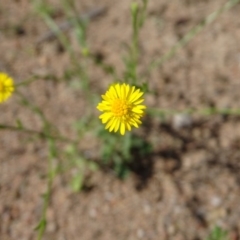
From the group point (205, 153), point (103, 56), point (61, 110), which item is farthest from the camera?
point (103, 56)

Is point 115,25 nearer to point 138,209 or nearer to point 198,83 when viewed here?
point 198,83

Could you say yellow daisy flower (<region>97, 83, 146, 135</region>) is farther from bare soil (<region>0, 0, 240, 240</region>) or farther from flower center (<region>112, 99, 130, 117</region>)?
bare soil (<region>0, 0, 240, 240</region>)

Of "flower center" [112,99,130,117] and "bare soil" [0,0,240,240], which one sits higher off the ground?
"bare soil" [0,0,240,240]

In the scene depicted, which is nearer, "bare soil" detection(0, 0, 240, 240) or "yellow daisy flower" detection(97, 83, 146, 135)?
"yellow daisy flower" detection(97, 83, 146, 135)

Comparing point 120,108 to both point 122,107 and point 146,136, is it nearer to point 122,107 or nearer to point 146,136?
point 122,107

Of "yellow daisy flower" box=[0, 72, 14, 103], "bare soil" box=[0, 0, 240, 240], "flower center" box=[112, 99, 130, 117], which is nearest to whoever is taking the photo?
"flower center" box=[112, 99, 130, 117]

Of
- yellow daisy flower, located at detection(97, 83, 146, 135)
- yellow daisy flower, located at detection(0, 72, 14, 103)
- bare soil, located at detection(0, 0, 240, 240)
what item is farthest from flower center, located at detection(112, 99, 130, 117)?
bare soil, located at detection(0, 0, 240, 240)

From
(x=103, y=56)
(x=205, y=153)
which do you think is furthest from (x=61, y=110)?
(x=205, y=153)

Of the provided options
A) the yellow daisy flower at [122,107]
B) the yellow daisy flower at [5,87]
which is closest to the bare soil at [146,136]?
the yellow daisy flower at [5,87]
